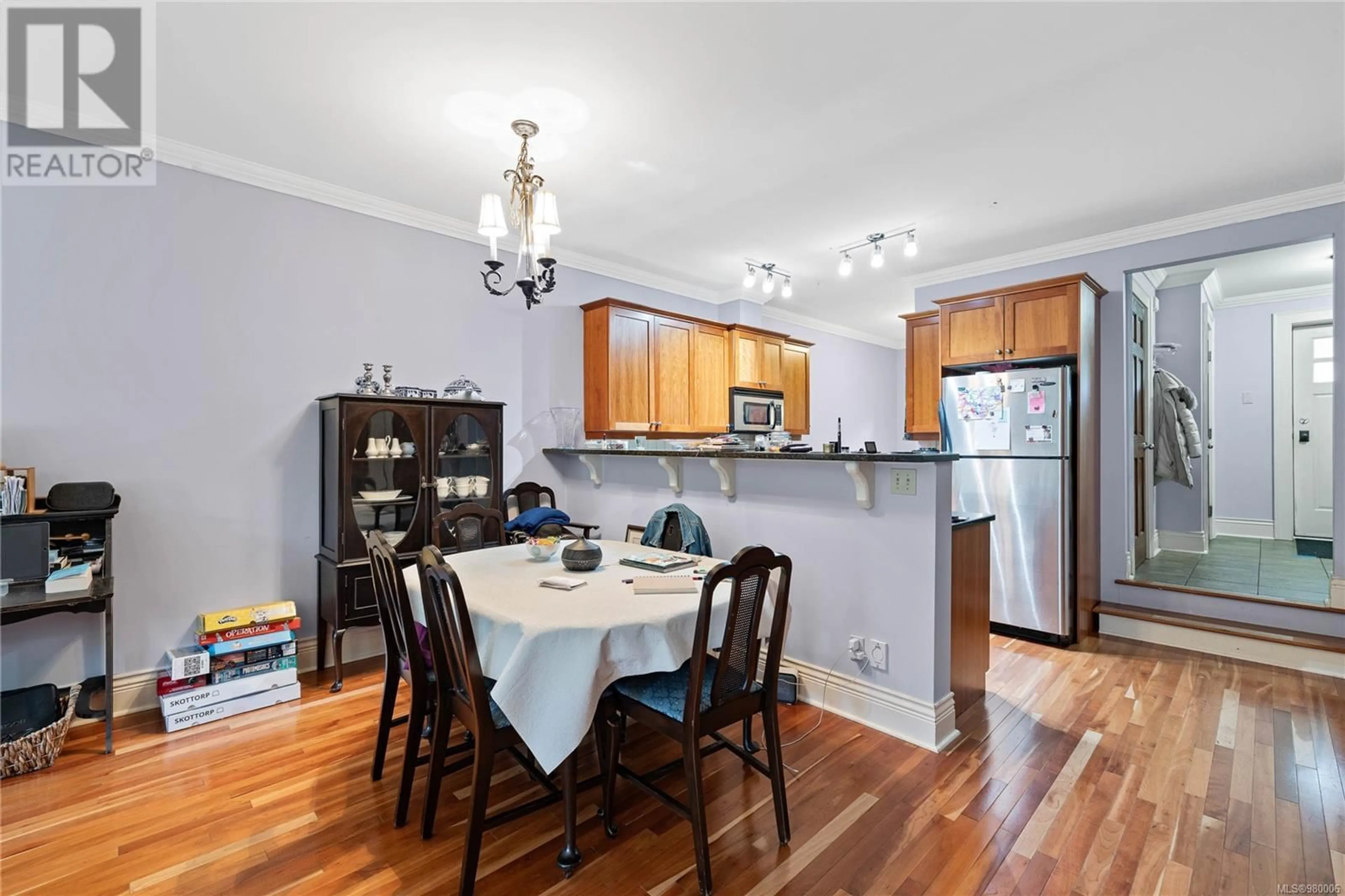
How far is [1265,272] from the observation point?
195 inches

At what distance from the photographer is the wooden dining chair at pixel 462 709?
1588mm

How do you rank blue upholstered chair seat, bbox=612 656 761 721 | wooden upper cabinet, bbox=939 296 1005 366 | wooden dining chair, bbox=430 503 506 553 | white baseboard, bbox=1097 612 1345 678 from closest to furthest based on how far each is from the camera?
1. blue upholstered chair seat, bbox=612 656 761 721
2. wooden dining chair, bbox=430 503 506 553
3. white baseboard, bbox=1097 612 1345 678
4. wooden upper cabinet, bbox=939 296 1005 366

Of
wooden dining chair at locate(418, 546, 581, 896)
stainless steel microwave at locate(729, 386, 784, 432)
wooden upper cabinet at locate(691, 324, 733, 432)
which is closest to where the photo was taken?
wooden dining chair at locate(418, 546, 581, 896)

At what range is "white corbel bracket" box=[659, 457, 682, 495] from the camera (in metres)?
3.42

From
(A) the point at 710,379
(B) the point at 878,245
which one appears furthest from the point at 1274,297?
(A) the point at 710,379

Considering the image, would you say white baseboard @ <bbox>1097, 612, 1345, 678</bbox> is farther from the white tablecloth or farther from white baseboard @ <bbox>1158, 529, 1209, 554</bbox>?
the white tablecloth

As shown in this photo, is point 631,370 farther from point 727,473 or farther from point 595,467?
point 727,473

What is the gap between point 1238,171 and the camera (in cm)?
310

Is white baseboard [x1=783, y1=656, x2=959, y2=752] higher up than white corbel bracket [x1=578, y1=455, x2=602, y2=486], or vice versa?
white corbel bracket [x1=578, y1=455, x2=602, y2=486]

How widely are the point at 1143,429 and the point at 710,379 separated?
141 inches

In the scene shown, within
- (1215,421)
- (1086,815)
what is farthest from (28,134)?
(1215,421)

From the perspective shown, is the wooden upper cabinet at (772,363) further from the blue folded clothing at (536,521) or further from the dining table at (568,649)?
the dining table at (568,649)

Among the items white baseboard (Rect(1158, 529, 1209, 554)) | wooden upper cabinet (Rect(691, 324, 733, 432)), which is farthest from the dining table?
white baseboard (Rect(1158, 529, 1209, 554))

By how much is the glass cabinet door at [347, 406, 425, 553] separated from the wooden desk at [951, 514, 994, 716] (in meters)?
2.74
